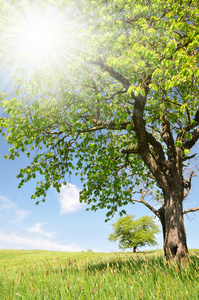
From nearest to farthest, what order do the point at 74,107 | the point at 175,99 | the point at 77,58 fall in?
the point at 77,58, the point at 74,107, the point at 175,99

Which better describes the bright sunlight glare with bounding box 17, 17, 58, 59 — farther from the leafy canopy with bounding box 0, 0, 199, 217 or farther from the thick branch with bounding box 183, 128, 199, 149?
the thick branch with bounding box 183, 128, 199, 149

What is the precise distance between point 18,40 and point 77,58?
10.4 ft

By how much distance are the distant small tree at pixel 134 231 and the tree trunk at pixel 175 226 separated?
27.7 meters

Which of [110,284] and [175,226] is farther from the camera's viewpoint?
[175,226]

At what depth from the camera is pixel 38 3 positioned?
445 inches

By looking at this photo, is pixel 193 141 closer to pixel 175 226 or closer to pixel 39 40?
pixel 175 226

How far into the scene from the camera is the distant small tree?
122 feet

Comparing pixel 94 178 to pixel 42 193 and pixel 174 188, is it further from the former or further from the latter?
pixel 174 188

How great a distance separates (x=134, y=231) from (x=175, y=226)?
29344 millimetres

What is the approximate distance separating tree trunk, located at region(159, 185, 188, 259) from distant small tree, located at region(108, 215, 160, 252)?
2768 centimetres

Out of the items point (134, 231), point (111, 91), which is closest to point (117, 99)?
point (111, 91)

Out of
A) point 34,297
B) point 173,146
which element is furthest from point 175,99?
point 34,297

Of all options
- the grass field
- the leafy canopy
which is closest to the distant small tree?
the leafy canopy

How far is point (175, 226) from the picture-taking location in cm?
1053
